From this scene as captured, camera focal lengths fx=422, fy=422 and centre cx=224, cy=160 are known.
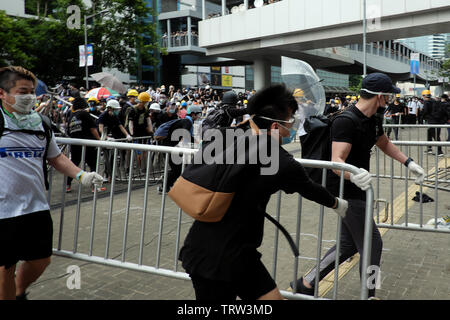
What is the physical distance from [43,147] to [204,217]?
153cm

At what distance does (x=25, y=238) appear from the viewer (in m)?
2.83

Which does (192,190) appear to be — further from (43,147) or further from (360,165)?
(360,165)

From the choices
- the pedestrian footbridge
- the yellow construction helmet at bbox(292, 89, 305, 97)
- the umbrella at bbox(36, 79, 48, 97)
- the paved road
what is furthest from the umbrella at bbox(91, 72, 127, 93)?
the yellow construction helmet at bbox(292, 89, 305, 97)

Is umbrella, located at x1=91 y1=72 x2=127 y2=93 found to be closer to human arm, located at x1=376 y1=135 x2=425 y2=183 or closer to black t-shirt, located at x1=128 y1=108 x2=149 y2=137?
black t-shirt, located at x1=128 y1=108 x2=149 y2=137

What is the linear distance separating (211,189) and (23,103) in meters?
1.60

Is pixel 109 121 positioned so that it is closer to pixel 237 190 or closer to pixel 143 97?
pixel 143 97

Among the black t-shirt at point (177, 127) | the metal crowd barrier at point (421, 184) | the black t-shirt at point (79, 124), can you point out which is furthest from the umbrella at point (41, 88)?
the metal crowd barrier at point (421, 184)

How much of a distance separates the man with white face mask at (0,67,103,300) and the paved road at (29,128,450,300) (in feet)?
2.99


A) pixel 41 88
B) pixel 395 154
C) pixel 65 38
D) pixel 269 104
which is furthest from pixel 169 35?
pixel 269 104

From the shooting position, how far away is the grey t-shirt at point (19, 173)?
2777 mm

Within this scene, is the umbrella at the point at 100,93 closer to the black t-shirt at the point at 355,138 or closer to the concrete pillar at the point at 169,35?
the black t-shirt at the point at 355,138

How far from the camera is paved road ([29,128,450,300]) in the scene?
381cm

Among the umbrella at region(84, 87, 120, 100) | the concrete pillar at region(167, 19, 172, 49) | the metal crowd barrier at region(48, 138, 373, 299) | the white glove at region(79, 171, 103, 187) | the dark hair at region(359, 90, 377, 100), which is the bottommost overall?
the metal crowd barrier at region(48, 138, 373, 299)
